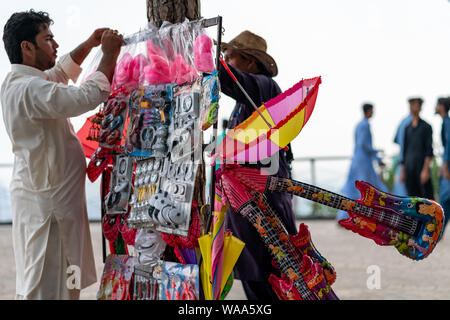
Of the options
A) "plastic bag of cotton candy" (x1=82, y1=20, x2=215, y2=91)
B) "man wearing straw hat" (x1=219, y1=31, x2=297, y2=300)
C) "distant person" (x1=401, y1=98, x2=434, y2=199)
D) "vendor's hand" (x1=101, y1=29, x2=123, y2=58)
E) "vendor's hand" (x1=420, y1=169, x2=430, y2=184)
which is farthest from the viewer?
"distant person" (x1=401, y1=98, x2=434, y2=199)

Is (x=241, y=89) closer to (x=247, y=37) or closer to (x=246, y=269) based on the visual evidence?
(x=247, y=37)

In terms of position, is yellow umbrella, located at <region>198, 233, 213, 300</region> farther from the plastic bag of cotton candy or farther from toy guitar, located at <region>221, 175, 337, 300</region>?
the plastic bag of cotton candy

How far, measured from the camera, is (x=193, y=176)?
279 cm

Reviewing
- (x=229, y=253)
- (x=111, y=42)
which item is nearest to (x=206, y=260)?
(x=229, y=253)

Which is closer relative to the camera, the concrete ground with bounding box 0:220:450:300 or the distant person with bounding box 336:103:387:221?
the concrete ground with bounding box 0:220:450:300

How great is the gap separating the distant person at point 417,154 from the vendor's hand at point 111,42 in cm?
504

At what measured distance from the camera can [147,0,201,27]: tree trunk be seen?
3299 millimetres

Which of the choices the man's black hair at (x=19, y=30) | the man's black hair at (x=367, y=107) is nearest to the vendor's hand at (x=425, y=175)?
the man's black hair at (x=367, y=107)

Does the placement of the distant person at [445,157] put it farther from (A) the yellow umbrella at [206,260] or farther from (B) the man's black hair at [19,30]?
(B) the man's black hair at [19,30]

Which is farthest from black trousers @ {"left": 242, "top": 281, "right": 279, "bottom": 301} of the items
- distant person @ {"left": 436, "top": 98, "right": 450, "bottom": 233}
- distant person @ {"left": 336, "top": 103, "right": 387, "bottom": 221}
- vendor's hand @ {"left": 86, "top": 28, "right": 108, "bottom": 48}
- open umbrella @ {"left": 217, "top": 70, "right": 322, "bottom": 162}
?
distant person @ {"left": 336, "top": 103, "right": 387, "bottom": 221}

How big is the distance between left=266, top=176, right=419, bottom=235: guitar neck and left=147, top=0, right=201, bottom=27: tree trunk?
1.09 m

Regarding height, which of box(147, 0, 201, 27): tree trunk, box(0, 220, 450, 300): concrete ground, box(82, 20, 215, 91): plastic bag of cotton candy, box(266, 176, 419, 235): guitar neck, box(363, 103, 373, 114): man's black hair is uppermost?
box(147, 0, 201, 27): tree trunk

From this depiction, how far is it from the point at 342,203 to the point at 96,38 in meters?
1.69

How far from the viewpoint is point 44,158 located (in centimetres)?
302
